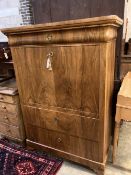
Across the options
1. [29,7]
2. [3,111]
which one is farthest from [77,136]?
[29,7]

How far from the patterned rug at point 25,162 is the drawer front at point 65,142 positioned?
157mm

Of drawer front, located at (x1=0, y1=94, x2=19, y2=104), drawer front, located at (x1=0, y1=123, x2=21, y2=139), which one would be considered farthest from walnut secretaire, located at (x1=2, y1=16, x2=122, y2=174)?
drawer front, located at (x1=0, y1=123, x2=21, y2=139)

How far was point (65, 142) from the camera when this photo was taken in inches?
65.2

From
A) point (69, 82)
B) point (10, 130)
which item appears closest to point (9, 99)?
point (10, 130)

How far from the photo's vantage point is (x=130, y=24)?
3.33m

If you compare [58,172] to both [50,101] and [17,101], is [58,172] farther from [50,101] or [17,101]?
[17,101]

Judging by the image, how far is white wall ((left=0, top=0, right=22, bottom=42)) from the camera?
2.35 meters

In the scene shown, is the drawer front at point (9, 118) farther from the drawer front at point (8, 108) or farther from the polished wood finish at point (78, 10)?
the polished wood finish at point (78, 10)

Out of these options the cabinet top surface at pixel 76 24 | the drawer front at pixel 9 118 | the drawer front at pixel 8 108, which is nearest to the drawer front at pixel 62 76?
the cabinet top surface at pixel 76 24

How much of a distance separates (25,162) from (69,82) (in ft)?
3.29

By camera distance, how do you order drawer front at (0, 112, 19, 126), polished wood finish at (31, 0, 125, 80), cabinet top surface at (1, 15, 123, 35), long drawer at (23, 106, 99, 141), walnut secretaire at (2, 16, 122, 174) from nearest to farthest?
cabinet top surface at (1, 15, 123, 35), walnut secretaire at (2, 16, 122, 174), long drawer at (23, 106, 99, 141), polished wood finish at (31, 0, 125, 80), drawer front at (0, 112, 19, 126)

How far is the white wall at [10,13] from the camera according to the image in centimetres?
235

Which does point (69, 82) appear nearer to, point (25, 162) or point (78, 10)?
point (78, 10)

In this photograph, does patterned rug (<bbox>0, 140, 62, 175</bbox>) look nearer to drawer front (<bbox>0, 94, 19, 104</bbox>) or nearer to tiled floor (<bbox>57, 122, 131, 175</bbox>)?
tiled floor (<bbox>57, 122, 131, 175</bbox>)
